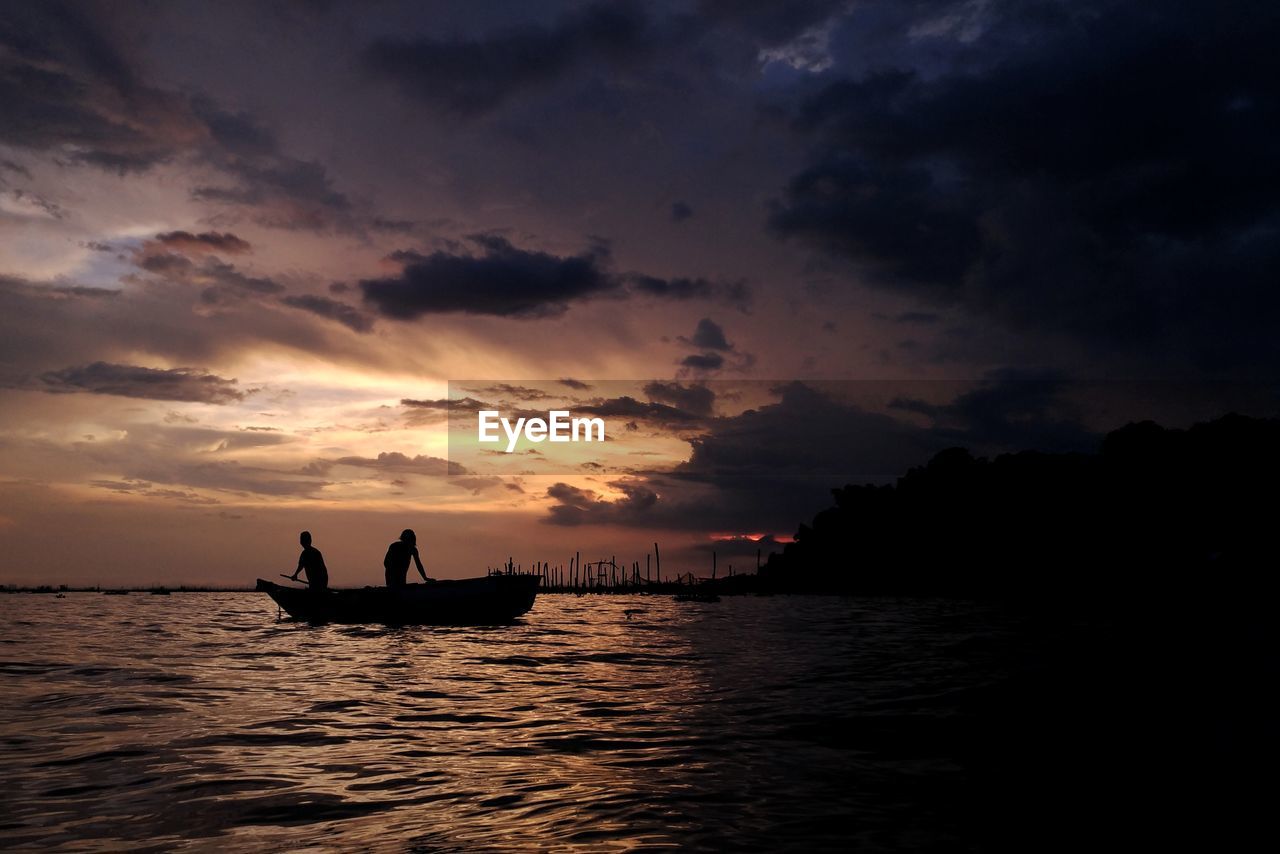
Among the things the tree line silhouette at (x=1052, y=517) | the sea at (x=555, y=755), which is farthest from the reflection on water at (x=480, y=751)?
the tree line silhouette at (x=1052, y=517)

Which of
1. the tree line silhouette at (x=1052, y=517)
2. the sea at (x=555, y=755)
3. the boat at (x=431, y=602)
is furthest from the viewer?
the tree line silhouette at (x=1052, y=517)

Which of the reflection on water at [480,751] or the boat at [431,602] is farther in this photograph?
the boat at [431,602]

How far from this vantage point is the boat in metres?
25.2

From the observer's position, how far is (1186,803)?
6020mm

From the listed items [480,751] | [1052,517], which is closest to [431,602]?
[480,751]

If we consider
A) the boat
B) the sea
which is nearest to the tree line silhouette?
the boat

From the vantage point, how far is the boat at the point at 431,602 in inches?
992

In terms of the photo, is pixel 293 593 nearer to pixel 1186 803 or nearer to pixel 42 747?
pixel 42 747

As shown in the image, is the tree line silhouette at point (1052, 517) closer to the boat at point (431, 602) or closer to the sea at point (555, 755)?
the boat at point (431, 602)

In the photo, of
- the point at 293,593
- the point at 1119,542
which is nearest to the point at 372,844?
the point at 293,593

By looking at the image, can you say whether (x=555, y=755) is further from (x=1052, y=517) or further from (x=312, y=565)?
(x=1052, y=517)

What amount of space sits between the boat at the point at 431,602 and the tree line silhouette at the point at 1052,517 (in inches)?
2271

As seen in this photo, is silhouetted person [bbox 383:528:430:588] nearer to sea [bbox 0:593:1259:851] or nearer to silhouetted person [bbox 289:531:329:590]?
silhouetted person [bbox 289:531:329:590]

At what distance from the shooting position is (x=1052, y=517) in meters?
104
